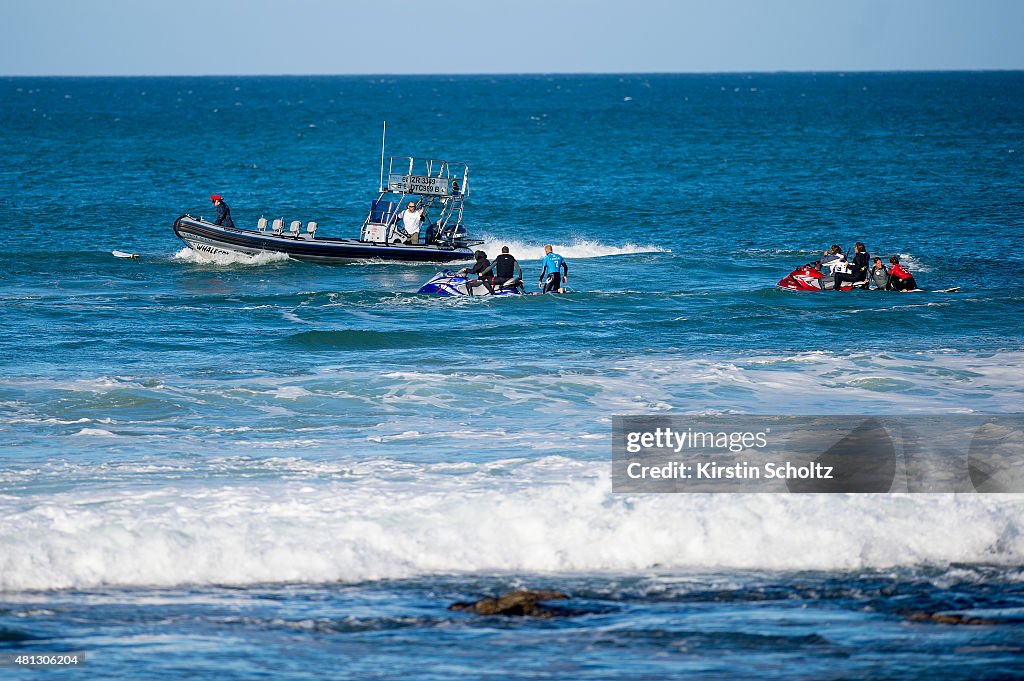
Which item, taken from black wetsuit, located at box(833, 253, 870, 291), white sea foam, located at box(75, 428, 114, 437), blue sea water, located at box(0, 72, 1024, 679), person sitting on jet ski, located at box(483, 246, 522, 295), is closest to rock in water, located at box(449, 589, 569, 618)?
blue sea water, located at box(0, 72, 1024, 679)

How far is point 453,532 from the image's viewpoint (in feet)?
39.4

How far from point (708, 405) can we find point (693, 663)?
866 cm

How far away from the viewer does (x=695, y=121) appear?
104438mm

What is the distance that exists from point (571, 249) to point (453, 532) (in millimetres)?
24772

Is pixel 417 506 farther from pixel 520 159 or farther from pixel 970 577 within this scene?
pixel 520 159

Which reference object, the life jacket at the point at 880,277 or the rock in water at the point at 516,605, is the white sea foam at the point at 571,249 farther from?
the rock in water at the point at 516,605

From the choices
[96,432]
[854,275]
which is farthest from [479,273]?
[96,432]

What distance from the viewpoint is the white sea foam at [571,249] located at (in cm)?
3503

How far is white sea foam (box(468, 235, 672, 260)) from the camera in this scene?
35.0 m

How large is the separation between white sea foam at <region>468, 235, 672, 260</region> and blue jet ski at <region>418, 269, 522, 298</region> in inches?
286

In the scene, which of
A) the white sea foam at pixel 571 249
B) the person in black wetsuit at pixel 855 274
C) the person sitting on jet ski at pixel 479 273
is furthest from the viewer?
the white sea foam at pixel 571 249

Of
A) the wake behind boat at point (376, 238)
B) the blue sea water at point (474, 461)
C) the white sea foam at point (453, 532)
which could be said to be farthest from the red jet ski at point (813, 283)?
the white sea foam at point (453, 532)

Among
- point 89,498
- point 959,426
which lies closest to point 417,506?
point 89,498

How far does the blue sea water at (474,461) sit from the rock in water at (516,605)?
0.67ft
